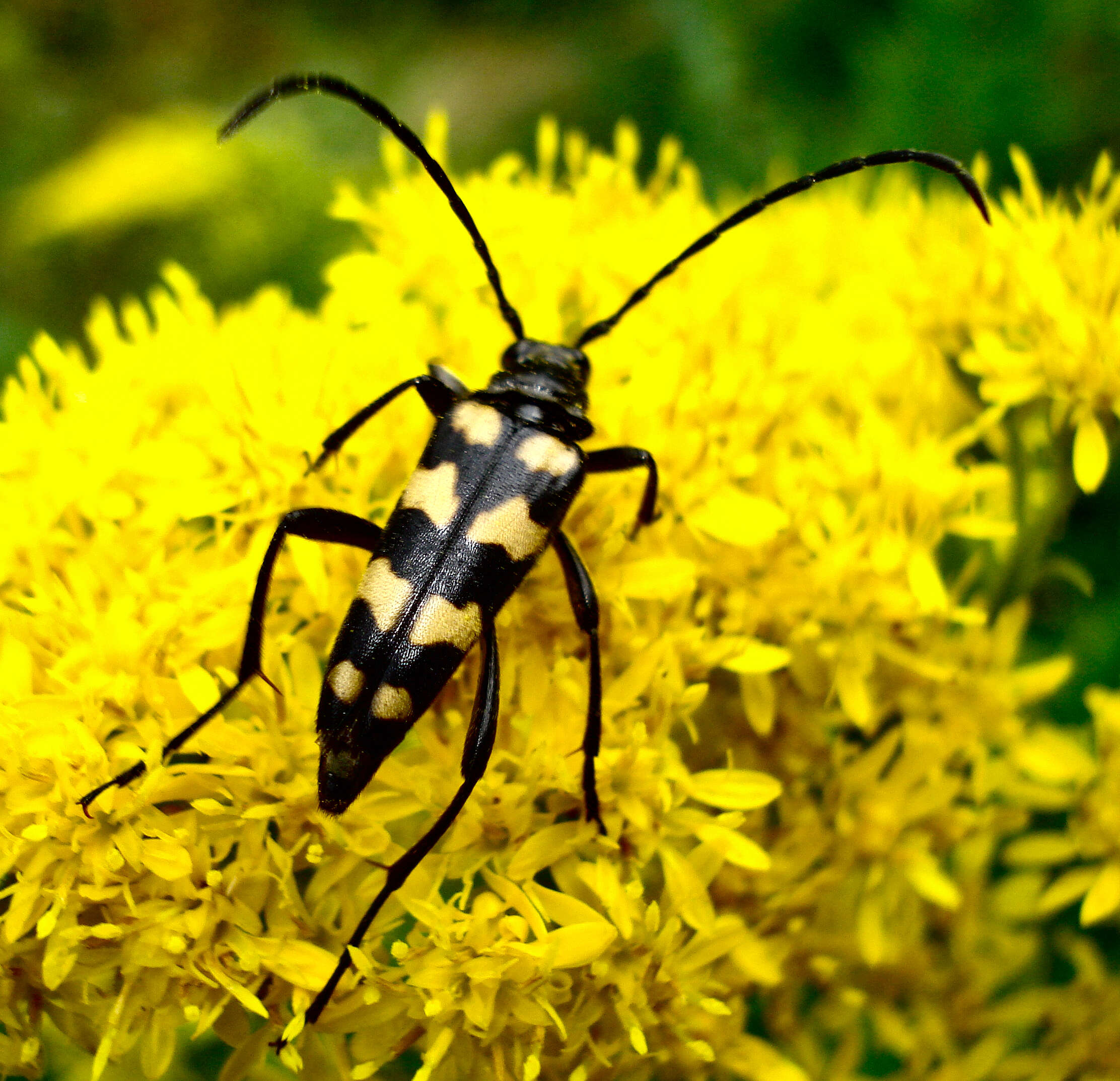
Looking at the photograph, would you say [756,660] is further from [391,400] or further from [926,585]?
[391,400]

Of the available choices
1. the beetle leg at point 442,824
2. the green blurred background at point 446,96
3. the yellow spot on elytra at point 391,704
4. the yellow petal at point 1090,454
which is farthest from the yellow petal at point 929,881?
the green blurred background at point 446,96

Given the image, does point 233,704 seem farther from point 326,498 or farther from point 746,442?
point 746,442

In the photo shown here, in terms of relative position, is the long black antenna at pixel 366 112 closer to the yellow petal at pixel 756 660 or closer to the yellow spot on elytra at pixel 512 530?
the yellow spot on elytra at pixel 512 530

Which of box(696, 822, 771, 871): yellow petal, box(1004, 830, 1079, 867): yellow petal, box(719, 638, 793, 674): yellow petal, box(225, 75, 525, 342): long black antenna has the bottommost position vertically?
box(696, 822, 771, 871): yellow petal

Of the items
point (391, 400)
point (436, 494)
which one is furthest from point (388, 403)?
point (436, 494)

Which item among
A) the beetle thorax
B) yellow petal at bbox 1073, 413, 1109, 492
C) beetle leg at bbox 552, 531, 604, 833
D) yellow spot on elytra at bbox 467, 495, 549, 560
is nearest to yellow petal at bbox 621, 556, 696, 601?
beetle leg at bbox 552, 531, 604, 833

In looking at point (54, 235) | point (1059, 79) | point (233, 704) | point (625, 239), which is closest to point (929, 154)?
point (625, 239)

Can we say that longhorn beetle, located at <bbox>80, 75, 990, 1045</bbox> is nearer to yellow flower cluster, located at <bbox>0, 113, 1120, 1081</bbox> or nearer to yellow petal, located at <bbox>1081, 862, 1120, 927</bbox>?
yellow flower cluster, located at <bbox>0, 113, 1120, 1081</bbox>
